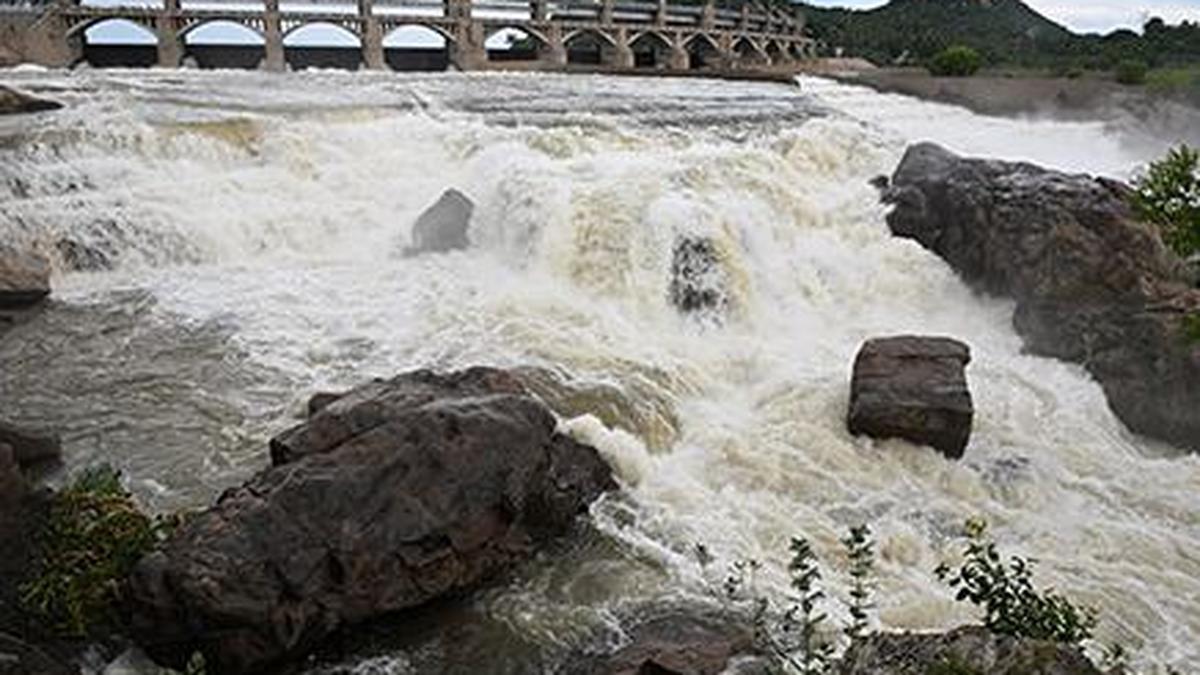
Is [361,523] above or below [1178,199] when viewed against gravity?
below

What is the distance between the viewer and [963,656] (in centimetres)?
449

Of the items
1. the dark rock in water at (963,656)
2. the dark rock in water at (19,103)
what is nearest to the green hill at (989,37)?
the dark rock in water at (19,103)

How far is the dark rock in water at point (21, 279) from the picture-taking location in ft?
41.1

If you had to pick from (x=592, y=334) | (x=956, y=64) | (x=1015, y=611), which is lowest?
(x=592, y=334)

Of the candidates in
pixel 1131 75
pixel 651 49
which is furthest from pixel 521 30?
pixel 1131 75

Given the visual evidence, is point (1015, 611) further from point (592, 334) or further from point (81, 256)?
point (81, 256)

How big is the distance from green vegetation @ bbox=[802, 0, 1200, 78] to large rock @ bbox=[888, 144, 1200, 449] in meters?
31.9

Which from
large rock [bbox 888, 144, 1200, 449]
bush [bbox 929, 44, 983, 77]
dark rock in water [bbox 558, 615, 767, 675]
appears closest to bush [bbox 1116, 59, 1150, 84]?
bush [bbox 929, 44, 983, 77]

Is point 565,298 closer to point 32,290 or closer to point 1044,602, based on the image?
point 32,290

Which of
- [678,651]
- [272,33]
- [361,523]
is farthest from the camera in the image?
[272,33]

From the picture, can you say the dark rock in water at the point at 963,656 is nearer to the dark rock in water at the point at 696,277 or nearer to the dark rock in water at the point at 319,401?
the dark rock in water at the point at 319,401

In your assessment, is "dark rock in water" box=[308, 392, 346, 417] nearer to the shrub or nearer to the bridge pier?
the shrub

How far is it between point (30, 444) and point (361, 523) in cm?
351

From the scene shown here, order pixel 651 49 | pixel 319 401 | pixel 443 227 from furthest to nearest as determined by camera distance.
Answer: pixel 651 49, pixel 443 227, pixel 319 401
